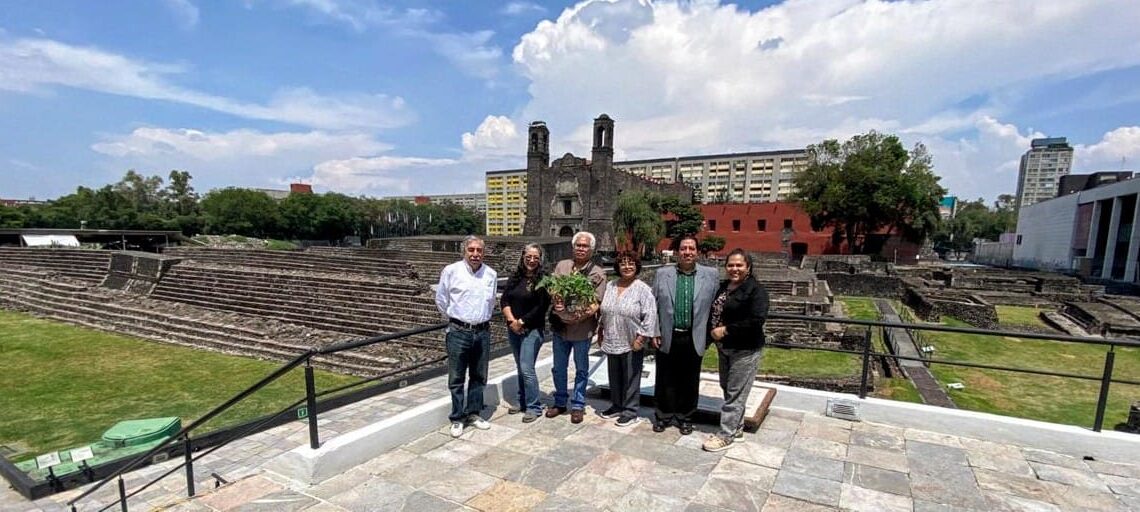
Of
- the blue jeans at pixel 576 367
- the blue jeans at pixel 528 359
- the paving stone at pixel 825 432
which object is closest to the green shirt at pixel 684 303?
the blue jeans at pixel 576 367

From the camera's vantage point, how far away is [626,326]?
3.25m

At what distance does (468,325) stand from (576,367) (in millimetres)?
873

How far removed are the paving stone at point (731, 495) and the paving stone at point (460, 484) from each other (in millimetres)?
1188

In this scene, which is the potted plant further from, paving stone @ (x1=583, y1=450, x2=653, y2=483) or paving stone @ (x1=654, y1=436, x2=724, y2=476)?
paving stone @ (x1=654, y1=436, x2=724, y2=476)

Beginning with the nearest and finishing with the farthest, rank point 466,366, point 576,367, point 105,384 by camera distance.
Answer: point 466,366 < point 576,367 < point 105,384

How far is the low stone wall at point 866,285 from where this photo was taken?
23.3 metres

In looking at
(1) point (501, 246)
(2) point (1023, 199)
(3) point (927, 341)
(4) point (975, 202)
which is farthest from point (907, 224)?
(2) point (1023, 199)

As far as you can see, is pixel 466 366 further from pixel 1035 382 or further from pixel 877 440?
pixel 1035 382

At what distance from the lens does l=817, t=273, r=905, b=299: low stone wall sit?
23305 millimetres

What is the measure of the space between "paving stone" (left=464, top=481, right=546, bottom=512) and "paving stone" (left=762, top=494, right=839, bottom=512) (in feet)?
3.95

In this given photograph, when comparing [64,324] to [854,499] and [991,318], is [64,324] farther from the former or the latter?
[991,318]

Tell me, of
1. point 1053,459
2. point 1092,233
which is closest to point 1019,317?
point 1053,459

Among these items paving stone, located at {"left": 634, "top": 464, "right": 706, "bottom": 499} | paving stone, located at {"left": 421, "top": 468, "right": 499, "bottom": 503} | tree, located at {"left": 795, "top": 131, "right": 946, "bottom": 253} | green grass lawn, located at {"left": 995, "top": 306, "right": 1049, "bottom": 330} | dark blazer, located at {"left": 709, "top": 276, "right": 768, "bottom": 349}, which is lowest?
green grass lawn, located at {"left": 995, "top": 306, "right": 1049, "bottom": 330}

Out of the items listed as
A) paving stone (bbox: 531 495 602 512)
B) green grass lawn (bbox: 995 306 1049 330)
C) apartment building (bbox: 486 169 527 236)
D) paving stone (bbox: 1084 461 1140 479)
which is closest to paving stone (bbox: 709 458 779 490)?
paving stone (bbox: 531 495 602 512)
